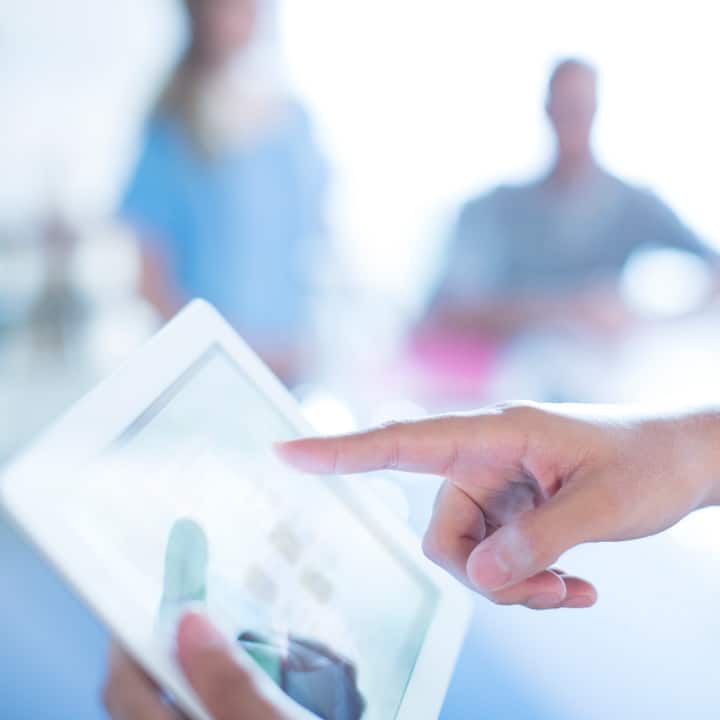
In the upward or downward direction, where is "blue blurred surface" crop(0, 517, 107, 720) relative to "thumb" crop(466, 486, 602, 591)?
upward

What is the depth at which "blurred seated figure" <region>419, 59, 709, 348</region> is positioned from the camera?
1.48 m

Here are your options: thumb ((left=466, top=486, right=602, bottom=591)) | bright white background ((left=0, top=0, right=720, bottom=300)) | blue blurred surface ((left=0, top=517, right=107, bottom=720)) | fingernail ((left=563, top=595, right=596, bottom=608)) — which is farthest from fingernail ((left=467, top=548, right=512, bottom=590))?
bright white background ((left=0, top=0, right=720, bottom=300))

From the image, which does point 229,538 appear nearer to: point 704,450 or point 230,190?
point 704,450

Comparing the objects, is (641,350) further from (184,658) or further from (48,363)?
(48,363)

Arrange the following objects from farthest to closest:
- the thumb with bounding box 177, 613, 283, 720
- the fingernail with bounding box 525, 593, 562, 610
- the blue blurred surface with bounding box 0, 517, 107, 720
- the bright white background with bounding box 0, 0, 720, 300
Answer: the bright white background with bounding box 0, 0, 720, 300 < the blue blurred surface with bounding box 0, 517, 107, 720 < the fingernail with bounding box 525, 593, 562, 610 < the thumb with bounding box 177, 613, 283, 720

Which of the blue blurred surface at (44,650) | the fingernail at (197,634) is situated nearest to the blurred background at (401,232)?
the blue blurred surface at (44,650)

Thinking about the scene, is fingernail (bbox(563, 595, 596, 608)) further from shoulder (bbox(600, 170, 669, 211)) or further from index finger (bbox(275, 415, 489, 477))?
shoulder (bbox(600, 170, 669, 211))

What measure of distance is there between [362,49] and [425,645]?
6.75 feet

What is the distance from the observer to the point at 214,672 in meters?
0.35

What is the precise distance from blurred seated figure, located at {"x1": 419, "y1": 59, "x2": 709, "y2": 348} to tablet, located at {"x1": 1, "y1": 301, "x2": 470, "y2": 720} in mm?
971

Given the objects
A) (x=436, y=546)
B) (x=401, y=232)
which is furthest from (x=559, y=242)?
(x=436, y=546)

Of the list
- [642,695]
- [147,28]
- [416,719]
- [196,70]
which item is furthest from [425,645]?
[147,28]

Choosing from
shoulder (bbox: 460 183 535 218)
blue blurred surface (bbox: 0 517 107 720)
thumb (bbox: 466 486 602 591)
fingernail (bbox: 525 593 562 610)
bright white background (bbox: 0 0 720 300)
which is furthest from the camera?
bright white background (bbox: 0 0 720 300)

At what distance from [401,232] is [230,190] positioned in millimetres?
995
